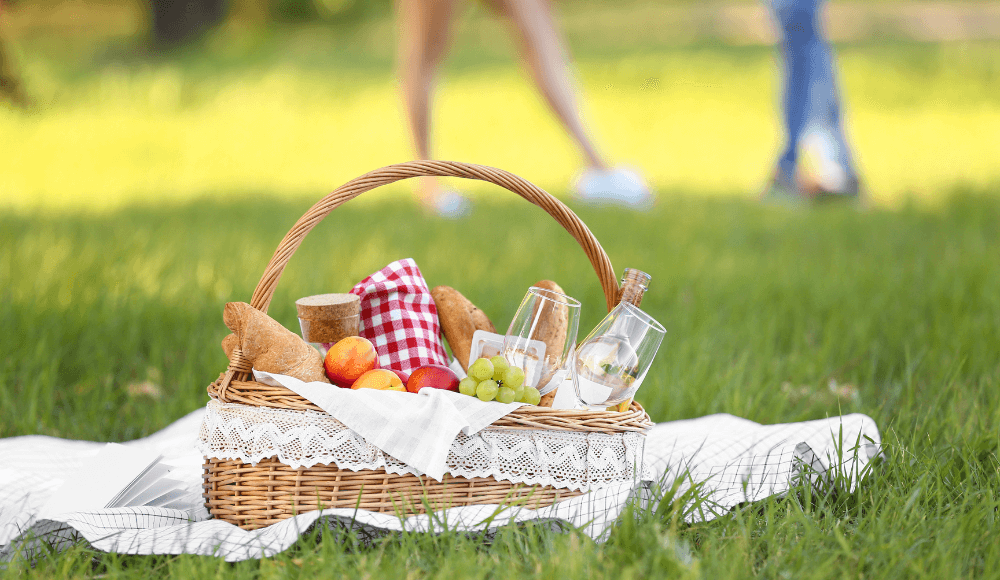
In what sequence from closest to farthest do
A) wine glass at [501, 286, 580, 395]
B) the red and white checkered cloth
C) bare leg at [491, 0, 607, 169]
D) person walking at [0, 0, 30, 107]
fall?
1. wine glass at [501, 286, 580, 395]
2. the red and white checkered cloth
3. bare leg at [491, 0, 607, 169]
4. person walking at [0, 0, 30, 107]

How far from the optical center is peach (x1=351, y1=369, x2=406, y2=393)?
4.40ft

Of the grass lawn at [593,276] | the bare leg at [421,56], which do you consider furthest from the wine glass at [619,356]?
the bare leg at [421,56]

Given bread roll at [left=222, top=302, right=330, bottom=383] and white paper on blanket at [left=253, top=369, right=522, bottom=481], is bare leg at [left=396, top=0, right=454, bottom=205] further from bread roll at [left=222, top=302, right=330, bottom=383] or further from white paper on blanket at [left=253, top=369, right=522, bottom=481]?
white paper on blanket at [left=253, top=369, right=522, bottom=481]

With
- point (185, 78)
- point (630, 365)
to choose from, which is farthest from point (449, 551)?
point (185, 78)

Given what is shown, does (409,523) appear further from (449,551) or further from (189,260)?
(189,260)

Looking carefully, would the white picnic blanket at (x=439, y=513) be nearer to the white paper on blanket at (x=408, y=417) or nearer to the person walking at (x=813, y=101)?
the white paper on blanket at (x=408, y=417)

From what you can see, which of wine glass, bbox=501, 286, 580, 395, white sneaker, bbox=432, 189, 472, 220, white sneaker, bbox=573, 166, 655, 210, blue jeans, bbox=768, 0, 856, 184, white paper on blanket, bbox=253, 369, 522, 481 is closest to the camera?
white paper on blanket, bbox=253, 369, 522, 481

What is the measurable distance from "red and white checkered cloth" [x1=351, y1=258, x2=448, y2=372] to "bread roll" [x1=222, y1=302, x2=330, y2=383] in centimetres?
21

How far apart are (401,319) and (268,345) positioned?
1.02 feet

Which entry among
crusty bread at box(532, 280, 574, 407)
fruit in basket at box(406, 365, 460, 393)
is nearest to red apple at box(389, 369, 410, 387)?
fruit in basket at box(406, 365, 460, 393)

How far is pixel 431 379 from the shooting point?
54.6 inches

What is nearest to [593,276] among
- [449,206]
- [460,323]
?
[449,206]

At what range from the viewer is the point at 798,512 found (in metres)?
1.28

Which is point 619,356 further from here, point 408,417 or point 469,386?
point 408,417
